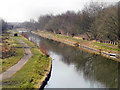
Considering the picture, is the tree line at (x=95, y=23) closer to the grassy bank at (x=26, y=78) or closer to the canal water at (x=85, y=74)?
the canal water at (x=85, y=74)

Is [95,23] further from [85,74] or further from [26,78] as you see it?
[26,78]

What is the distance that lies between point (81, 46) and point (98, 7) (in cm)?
2309

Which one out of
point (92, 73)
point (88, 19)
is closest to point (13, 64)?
point (92, 73)

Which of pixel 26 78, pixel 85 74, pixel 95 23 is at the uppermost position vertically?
pixel 95 23

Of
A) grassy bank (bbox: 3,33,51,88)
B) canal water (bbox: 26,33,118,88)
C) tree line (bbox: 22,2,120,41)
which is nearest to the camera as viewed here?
grassy bank (bbox: 3,33,51,88)

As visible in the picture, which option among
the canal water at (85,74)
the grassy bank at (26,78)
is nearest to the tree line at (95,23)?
the canal water at (85,74)

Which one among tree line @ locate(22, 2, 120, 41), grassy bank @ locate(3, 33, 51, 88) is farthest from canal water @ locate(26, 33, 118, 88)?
tree line @ locate(22, 2, 120, 41)

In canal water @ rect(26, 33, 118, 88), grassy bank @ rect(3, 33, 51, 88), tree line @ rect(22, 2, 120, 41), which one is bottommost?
canal water @ rect(26, 33, 118, 88)

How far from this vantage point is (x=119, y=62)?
102 ft

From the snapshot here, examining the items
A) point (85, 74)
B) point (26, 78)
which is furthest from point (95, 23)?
point (26, 78)

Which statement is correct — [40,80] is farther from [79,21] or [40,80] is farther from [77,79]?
[79,21]

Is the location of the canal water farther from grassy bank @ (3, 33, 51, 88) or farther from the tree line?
the tree line

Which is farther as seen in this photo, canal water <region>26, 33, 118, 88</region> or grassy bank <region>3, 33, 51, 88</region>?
canal water <region>26, 33, 118, 88</region>

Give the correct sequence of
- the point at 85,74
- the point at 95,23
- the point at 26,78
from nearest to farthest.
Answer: the point at 26,78
the point at 85,74
the point at 95,23
